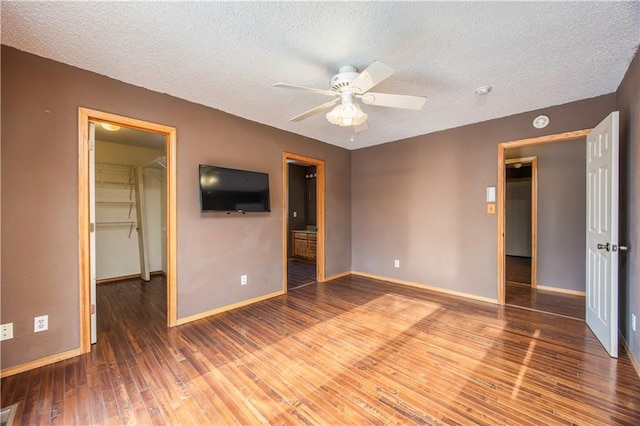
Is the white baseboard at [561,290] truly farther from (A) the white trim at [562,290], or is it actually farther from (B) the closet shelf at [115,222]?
(B) the closet shelf at [115,222]

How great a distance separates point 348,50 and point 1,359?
352 centimetres

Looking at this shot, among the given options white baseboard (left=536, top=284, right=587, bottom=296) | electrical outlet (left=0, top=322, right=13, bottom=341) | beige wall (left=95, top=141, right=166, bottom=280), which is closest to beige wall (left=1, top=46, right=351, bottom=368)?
electrical outlet (left=0, top=322, right=13, bottom=341)

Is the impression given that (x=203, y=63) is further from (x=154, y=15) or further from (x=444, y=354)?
(x=444, y=354)

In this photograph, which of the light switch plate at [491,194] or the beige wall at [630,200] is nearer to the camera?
the beige wall at [630,200]

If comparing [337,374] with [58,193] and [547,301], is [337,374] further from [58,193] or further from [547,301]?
[547,301]

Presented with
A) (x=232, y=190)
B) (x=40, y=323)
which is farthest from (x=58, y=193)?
(x=232, y=190)

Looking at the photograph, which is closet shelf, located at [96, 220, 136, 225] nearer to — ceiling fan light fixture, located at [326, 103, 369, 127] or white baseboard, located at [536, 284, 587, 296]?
ceiling fan light fixture, located at [326, 103, 369, 127]

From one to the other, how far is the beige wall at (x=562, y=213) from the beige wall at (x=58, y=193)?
4.88m

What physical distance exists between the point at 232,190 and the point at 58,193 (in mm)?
1555

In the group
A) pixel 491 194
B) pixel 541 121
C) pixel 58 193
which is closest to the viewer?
pixel 58 193

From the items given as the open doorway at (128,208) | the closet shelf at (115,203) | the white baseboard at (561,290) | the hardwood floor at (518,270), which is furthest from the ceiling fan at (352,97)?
the closet shelf at (115,203)

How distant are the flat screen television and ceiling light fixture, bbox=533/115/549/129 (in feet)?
11.4

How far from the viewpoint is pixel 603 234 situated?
2.41 meters

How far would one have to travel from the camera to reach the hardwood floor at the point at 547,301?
3.27m
